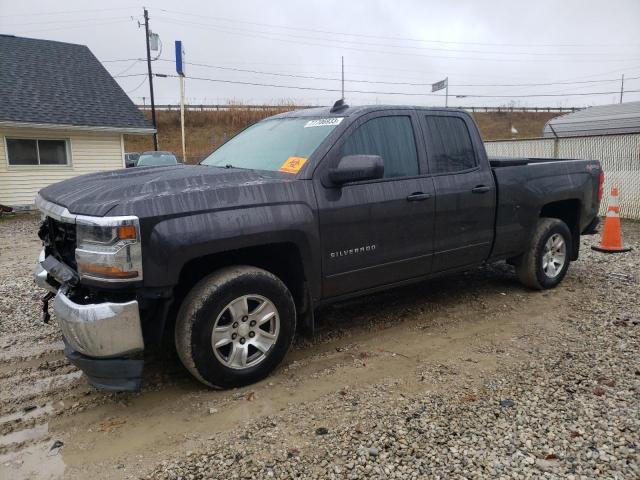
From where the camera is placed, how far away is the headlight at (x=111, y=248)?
2.80 meters

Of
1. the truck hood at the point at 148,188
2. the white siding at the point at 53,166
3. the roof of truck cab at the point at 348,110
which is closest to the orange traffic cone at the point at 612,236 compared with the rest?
the roof of truck cab at the point at 348,110

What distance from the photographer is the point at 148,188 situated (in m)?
3.11

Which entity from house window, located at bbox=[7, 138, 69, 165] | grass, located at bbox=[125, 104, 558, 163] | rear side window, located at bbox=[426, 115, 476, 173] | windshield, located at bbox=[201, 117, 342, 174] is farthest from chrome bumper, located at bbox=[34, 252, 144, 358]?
grass, located at bbox=[125, 104, 558, 163]

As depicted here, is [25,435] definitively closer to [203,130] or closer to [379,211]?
[379,211]

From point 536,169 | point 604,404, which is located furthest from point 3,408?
point 536,169

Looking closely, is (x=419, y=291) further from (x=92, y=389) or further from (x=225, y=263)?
(x=92, y=389)

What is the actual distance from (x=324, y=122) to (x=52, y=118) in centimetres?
1377

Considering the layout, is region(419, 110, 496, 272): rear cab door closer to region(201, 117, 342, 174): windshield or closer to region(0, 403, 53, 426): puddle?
region(201, 117, 342, 174): windshield

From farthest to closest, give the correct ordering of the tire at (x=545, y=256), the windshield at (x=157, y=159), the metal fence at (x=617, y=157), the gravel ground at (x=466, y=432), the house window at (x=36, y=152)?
the windshield at (x=157, y=159) < the house window at (x=36, y=152) < the metal fence at (x=617, y=157) < the tire at (x=545, y=256) < the gravel ground at (x=466, y=432)

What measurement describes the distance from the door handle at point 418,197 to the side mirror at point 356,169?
0.57 m

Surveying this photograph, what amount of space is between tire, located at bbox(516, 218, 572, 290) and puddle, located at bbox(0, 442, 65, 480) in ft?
15.1

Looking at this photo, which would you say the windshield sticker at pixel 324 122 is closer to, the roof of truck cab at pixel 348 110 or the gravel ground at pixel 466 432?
the roof of truck cab at pixel 348 110

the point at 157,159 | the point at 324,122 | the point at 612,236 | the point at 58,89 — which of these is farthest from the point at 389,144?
the point at 58,89

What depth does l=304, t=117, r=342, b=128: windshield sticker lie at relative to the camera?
3.93 meters
